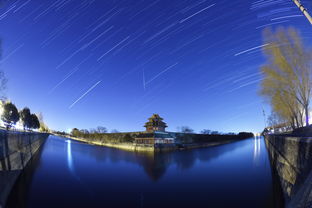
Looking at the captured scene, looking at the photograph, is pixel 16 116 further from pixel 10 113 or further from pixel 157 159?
pixel 157 159

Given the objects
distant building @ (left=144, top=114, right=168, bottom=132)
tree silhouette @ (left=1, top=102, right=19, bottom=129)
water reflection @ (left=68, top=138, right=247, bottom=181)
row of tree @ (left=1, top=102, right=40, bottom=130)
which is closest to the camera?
water reflection @ (left=68, top=138, right=247, bottom=181)

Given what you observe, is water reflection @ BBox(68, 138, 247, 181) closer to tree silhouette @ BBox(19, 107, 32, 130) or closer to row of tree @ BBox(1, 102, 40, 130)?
row of tree @ BBox(1, 102, 40, 130)

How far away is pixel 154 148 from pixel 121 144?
20.5m

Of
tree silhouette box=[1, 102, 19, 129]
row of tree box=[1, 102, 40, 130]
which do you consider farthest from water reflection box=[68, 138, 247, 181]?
tree silhouette box=[1, 102, 19, 129]

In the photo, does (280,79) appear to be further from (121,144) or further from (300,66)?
(121,144)

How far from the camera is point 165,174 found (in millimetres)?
20469

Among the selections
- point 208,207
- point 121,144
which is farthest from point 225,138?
point 208,207

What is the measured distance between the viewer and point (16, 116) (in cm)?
6612

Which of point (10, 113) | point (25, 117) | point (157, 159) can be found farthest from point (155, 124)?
point (25, 117)

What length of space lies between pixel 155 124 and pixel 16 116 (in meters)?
55.5

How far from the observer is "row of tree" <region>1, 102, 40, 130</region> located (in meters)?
59.1

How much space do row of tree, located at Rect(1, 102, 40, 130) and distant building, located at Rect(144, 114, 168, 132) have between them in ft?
144

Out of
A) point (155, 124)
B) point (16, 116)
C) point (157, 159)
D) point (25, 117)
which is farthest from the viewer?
point (25, 117)

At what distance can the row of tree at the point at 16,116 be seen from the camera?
59062 millimetres
